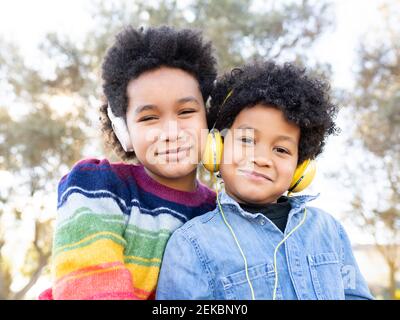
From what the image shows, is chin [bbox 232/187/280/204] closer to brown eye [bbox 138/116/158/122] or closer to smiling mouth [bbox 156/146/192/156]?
smiling mouth [bbox 156/146/192/156]

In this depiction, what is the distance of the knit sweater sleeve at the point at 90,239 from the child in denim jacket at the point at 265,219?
25 centimetres

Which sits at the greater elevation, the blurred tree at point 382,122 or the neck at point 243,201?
the blurred tree at point 382,122

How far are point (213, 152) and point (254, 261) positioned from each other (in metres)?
0.57

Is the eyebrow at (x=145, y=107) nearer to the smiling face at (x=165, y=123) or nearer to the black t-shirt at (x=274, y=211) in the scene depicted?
the smiling face at (x=165, y=123)

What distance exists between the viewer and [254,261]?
6.98 feet

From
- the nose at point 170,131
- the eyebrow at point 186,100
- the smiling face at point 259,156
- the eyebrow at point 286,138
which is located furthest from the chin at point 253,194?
the eyebrow at point 186,100

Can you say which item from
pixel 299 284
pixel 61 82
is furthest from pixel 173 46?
pixel 61 82

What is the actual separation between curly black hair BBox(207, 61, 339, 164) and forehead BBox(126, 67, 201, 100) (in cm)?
20

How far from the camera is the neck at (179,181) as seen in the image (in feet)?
7.97

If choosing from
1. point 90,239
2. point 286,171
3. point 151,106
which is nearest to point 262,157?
point 286,171

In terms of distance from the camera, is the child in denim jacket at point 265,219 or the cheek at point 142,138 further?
the cheek at point 142,138

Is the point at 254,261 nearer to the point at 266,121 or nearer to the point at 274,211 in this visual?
the point at 274,211

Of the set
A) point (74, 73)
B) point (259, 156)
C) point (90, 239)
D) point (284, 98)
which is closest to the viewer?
point (90, 239)

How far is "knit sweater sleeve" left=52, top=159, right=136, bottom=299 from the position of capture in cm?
187
